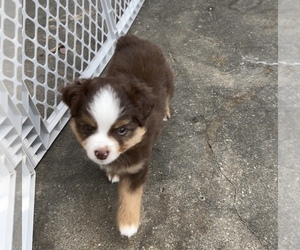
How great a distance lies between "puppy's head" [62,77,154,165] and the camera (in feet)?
6.72

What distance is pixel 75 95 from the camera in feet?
7.13

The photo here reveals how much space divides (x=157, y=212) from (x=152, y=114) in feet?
2.09

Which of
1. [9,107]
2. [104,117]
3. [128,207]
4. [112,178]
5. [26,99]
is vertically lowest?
[112,178]

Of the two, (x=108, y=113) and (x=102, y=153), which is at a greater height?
(x=108, y=113)

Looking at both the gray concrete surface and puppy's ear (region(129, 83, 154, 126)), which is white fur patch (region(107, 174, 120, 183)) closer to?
the gray concrete surface

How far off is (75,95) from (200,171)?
3.57ft

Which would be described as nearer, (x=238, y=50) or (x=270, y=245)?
(x=270, y=245)

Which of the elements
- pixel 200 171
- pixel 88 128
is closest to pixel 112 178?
pixel 200 171

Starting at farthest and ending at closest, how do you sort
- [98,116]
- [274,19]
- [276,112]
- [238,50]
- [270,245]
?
1. [274,19]
2. [238,50]
3. [276,112]
4. [270,245]
5. [98,116]

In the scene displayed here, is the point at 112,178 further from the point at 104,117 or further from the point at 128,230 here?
the point at 104,117

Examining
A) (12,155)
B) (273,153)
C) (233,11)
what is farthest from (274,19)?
(12,155)

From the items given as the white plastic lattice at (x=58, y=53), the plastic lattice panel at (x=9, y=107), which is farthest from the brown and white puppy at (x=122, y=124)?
the white plastic lattice at (x=58, y=53)

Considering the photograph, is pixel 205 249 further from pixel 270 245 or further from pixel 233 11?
pixel 233 11

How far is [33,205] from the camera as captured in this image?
264 cm
